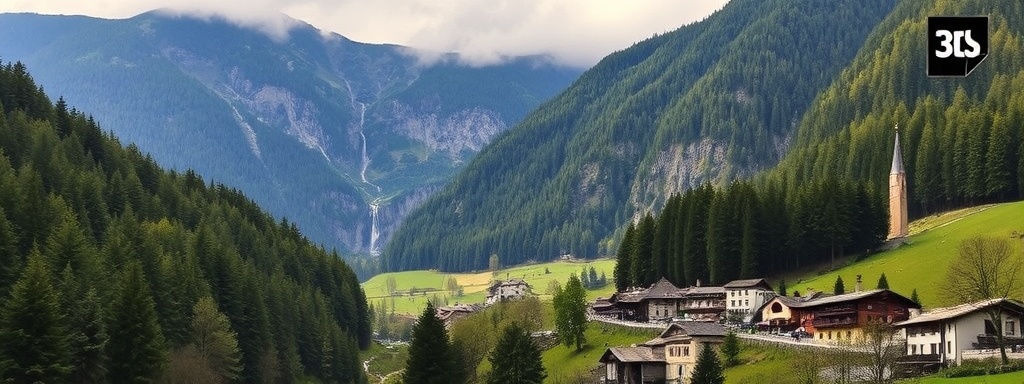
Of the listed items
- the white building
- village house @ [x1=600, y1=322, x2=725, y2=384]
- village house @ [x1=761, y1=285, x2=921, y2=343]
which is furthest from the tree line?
village house @ [x1=600, y1=322, x2=725, y2=384]

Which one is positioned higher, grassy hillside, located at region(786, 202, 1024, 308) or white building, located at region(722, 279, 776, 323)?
grassy hillside, located at region(786, 202, 1024, 308)

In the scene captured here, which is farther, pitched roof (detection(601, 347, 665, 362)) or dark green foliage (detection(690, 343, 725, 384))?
pitched roof (detection(601, 347, 665, 362))

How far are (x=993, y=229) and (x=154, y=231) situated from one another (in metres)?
90.1

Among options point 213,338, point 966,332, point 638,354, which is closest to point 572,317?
point 638,354

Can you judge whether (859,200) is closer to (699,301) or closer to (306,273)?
(699,301)

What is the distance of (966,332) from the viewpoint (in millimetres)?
98250

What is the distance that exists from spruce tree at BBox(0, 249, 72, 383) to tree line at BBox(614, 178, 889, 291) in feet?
311

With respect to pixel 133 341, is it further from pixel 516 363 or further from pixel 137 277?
pixel 516 363

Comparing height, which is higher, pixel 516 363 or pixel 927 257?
pixel 927 257

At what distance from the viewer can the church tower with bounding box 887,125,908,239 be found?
175 meters

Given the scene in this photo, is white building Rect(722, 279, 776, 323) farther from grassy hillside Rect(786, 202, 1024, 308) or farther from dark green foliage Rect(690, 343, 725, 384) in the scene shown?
dark green foliage Rect(690, 343, 725, 384)

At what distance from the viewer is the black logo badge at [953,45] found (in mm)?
59406

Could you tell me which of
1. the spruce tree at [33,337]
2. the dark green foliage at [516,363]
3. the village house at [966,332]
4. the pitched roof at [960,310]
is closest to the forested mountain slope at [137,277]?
the spruce tree at [33,337]

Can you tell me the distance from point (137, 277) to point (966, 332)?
61.5 meters
